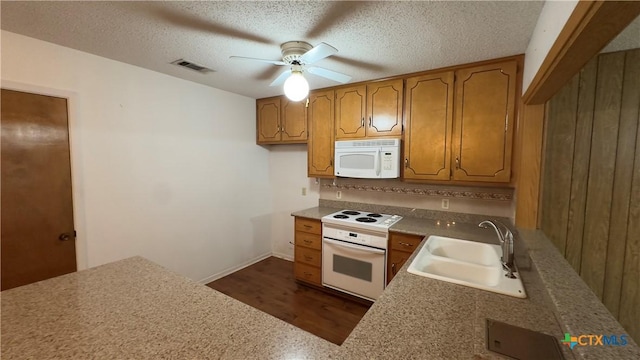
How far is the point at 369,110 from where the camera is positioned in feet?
9.21

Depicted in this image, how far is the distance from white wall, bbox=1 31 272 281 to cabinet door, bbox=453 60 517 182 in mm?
2638

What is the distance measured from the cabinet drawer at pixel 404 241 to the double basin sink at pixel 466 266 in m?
0.26

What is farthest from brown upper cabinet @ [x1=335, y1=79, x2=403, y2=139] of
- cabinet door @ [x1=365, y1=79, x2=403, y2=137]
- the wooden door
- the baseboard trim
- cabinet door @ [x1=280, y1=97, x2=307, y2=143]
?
the wooden door

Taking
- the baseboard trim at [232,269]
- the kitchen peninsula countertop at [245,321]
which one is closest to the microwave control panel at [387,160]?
the kitchen peninsula countertop at [245,321]

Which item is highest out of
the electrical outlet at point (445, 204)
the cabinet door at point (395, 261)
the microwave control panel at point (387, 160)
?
the microwave control panel at point (387, 160)

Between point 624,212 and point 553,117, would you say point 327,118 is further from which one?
point 624,212

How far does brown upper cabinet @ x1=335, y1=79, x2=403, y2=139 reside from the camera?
2.66 m

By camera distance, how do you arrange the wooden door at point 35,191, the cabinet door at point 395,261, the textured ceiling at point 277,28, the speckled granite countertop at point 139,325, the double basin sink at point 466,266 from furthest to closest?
the cabinet door at point 395,261 < the wooden door at point 35,191 < the textured ceiling at point 277,28 < the double basin sink at point 466,266 < the speckled granite countertop at point 139,325

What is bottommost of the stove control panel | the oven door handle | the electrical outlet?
the oven door handle

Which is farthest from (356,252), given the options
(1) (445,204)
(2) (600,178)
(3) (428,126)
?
(2) (600,178)

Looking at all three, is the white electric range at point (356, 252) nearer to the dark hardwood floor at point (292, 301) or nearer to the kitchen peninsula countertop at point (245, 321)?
the dark hardwood floor at point (292, 301)

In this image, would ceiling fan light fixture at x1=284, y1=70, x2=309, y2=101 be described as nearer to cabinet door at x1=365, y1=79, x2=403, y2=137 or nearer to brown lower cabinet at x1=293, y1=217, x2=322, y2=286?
cabinet door at x1=365, y1=79, x2=403, y2=137

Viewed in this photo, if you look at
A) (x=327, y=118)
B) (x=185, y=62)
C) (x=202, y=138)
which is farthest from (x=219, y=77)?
(x=327, y=118)

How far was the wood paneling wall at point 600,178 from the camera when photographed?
69.0 inches
